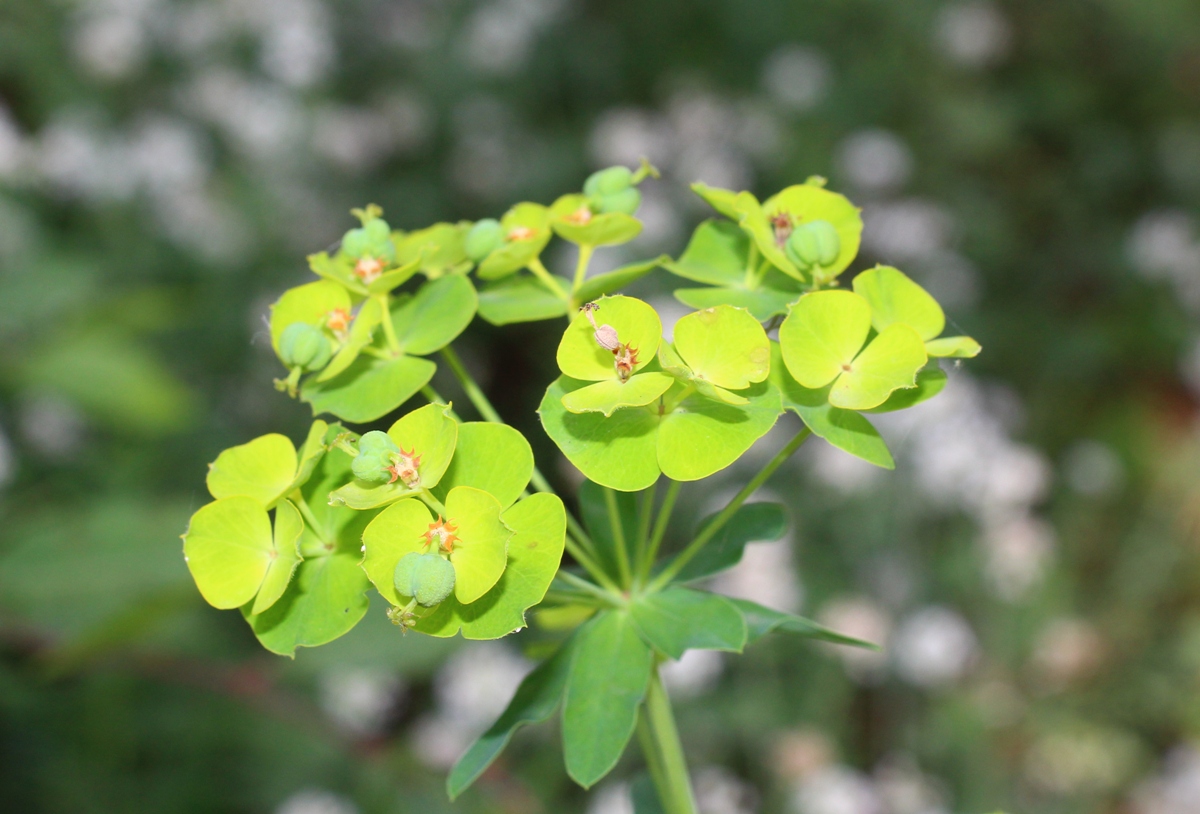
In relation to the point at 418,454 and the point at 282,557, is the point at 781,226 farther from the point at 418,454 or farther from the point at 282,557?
the point at 282,557

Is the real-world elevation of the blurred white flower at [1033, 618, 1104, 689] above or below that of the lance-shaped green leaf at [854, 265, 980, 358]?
below

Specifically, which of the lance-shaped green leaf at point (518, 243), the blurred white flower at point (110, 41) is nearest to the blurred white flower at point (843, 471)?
the lance-shaped green leaf at point (518, 243)

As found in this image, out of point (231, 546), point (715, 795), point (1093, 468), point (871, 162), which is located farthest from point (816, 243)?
point (1093, 468)

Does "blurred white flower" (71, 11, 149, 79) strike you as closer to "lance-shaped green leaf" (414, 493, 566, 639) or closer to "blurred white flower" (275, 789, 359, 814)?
"blurred white flower" (275, 789, 359, 814)

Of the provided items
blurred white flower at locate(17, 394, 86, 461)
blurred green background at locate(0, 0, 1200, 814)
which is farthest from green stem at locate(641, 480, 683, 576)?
blurred white flower at locate(17, 394, 86, 461)

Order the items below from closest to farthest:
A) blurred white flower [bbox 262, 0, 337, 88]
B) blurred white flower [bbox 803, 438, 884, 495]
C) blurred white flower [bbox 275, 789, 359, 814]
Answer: blurred white flower [bbox 275, 789, 359, 814]
blurred white flower [bbox 803, 438, 884, 495]
blurred white flower [bbox 262, 0, 337, 88]

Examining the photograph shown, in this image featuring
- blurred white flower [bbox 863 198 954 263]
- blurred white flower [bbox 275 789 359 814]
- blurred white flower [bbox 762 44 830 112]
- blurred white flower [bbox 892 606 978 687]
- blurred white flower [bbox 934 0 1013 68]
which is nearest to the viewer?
blurred white flower [bbox 275 789 359 814]
